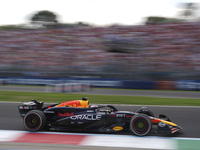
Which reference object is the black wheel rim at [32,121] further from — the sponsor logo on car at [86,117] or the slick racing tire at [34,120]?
the sponsor logo on car at [86,117]

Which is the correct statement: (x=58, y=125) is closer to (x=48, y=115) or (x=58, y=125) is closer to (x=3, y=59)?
(x=48, y=115)

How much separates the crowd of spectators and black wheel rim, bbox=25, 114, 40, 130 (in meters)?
11.2

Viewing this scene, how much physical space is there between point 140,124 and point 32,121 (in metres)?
2.09

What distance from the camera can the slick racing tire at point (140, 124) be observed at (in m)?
Answer: 4.46

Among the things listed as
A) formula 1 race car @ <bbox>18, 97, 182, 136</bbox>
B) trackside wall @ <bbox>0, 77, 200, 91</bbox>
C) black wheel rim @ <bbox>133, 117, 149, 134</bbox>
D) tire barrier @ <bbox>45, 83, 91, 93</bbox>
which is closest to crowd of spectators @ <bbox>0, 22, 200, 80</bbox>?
trackside wall @ <bbox>0, 77, 200, 91</bbox>

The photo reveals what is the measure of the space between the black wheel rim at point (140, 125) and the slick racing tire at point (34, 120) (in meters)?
1.74

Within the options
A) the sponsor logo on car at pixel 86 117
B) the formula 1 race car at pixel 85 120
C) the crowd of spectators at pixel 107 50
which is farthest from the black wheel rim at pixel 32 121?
the crowd of spectators at pixel 107 50

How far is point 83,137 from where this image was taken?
14.9ft

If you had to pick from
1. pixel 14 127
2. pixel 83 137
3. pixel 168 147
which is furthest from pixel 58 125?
pixel 168 147

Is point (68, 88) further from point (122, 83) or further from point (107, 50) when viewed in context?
point (107, 50)

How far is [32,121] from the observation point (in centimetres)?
488

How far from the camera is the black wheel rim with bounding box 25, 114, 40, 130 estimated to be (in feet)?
15.8

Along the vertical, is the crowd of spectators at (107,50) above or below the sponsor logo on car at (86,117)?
above

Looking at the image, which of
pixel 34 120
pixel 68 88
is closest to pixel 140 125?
pixel 34 120
